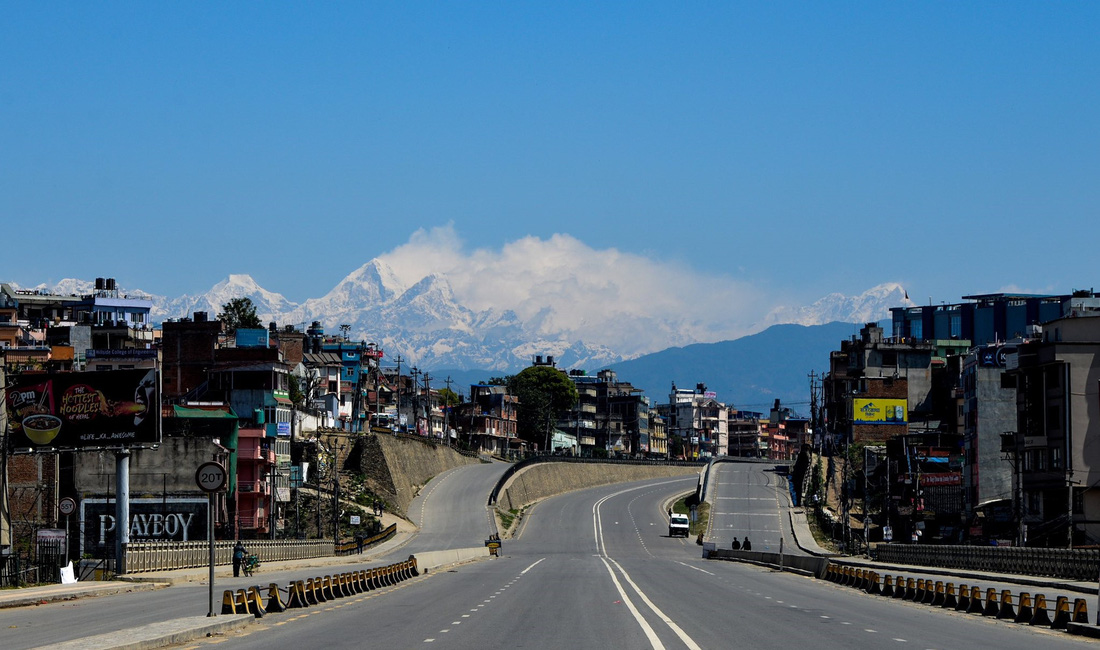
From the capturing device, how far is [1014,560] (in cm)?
5606

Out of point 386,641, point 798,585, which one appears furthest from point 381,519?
point 386,641

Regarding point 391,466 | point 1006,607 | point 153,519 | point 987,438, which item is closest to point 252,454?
point 153,519

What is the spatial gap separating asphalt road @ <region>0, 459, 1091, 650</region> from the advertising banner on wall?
82.4 feet

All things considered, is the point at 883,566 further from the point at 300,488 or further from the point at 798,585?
the point at 300,488

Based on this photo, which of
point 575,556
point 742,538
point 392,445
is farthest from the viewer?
point 392,445

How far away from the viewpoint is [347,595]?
1731 inches

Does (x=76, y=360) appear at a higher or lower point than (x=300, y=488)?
higher

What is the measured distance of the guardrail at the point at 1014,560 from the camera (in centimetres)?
4781

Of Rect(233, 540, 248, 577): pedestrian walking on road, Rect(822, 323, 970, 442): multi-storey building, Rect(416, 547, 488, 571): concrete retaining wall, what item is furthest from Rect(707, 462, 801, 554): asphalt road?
Rect(233, 540, 248, 577): pedestrian walking on road

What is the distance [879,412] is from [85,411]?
11943 cm

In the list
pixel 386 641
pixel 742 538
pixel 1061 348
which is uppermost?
pixel 1061 348

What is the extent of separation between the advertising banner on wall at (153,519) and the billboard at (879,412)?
324ft

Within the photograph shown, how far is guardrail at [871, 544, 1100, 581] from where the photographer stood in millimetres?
47812

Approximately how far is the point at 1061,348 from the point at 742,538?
124 ft
